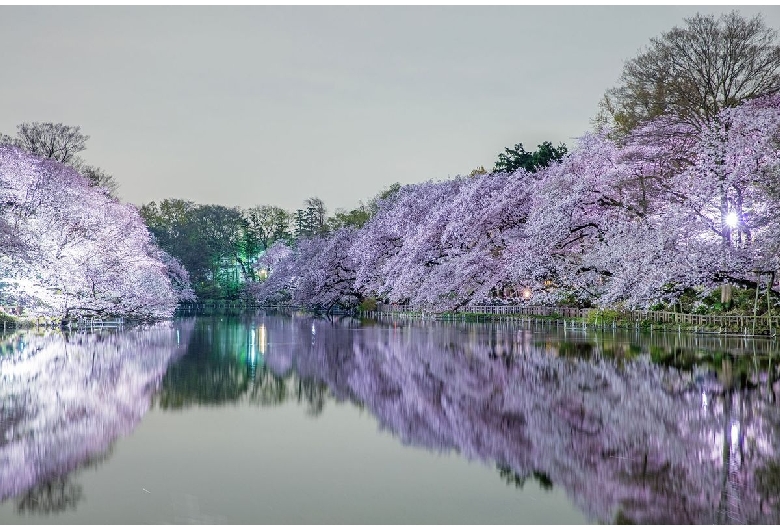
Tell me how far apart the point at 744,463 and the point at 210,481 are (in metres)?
6.40

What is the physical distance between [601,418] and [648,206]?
2229 cm

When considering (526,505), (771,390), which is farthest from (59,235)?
(526,505)

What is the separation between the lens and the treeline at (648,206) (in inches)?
1163

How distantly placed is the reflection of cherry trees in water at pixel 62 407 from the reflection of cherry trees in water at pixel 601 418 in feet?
13.7

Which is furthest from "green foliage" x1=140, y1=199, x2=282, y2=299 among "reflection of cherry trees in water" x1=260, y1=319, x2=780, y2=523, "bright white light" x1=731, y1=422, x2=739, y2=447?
"bright white light" x1=731, y1=422, x2=739, y2=447

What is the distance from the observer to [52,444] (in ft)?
37.7

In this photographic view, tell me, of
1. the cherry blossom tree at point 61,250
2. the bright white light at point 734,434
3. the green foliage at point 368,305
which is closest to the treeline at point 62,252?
the cherry blossom tree at point 61,250

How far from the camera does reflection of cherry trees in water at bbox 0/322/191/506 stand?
371 inches

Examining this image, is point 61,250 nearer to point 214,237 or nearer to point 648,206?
point 648,206

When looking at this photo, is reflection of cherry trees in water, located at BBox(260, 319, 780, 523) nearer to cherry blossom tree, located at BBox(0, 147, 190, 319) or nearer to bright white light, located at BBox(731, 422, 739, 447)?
bright white light, located at BBox(731, 422, 739, 447)

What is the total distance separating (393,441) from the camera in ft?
40.6

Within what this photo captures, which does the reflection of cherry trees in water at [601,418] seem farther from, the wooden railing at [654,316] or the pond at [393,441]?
the wooden railing at [654,316]

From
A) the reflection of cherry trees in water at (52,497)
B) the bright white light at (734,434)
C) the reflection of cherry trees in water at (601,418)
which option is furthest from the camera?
the bright white light at (734,434)

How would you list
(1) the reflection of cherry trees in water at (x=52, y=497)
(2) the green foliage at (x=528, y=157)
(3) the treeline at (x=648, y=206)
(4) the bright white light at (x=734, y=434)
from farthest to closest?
(2) the green foliage at (x=528, y=157)
(3) the treeline at (x=648, y=206)
(4) the bright white light at (x=734, y=434)
(1) the reflection of cherry trees in water at (x=52, y=497)
